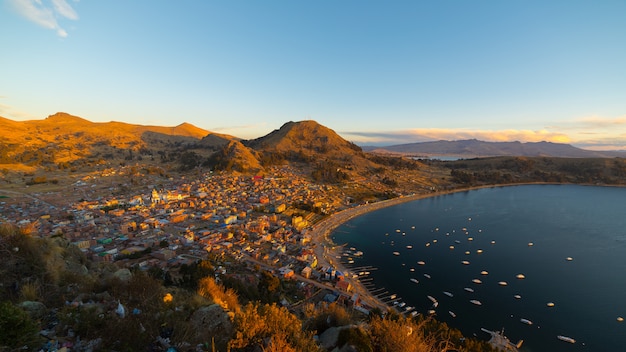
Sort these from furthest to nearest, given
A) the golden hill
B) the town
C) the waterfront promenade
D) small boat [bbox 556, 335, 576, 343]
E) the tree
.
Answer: the golden hill, the town, the waterfront promenade, small boat [bbox 556, 335, 576, 343], the tree

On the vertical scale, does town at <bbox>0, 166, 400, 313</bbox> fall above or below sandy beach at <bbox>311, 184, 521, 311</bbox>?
above

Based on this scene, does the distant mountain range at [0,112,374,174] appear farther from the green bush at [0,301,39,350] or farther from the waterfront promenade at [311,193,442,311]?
the green bush at [0,301,39,350]

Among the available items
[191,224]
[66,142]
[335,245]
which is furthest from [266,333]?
[66,142]

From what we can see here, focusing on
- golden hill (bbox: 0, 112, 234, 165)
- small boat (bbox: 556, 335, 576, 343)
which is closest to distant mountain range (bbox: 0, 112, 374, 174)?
golden hill (bbox: 0, 112, 234, 165)

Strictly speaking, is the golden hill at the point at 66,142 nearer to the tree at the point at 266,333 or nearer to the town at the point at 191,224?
the town at the point at 191,224

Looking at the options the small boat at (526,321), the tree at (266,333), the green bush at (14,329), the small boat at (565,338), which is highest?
the green bush at (14,329)


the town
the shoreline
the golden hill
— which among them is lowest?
the shoreline

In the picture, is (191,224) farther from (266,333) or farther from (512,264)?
(512,264)

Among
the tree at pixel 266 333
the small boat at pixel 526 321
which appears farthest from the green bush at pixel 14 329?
the small boat at pixel 526 321
